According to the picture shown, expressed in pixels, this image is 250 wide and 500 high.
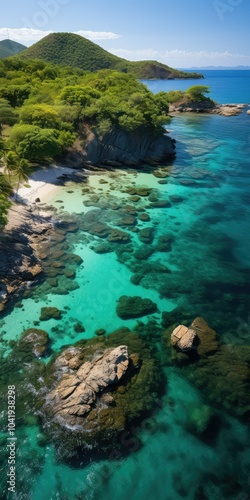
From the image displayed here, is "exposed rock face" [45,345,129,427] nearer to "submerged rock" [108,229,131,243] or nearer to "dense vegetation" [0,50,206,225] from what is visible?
"submerged rock" [108,229,131,243]

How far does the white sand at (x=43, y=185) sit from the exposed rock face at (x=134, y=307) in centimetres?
2268

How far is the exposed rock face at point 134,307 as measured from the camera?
27.2 meters

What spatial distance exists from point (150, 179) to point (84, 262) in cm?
2721

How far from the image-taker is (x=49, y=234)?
36.8m

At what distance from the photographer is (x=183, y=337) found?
23828mm

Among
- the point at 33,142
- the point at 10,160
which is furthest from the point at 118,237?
the point at 33,142

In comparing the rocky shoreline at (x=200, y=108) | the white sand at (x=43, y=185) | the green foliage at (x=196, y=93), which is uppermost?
the green foliage at (x=196, y=93)

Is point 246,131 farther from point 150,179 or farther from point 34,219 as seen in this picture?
point 34,219

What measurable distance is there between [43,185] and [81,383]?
34570mm

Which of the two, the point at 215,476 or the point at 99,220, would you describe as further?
the point at 99,220

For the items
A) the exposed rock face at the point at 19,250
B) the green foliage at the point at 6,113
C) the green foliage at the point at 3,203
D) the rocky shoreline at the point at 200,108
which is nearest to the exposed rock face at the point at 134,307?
the exposed rock face at the point at 19,250

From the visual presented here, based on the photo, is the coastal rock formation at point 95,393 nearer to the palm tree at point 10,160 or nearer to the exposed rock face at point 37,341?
the exposed rock face at point 37,341

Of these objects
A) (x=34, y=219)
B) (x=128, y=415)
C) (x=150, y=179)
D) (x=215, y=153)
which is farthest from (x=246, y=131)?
(x=128, y=415)

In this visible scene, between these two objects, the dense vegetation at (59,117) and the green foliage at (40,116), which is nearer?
the dense vegetation at (59,117)
